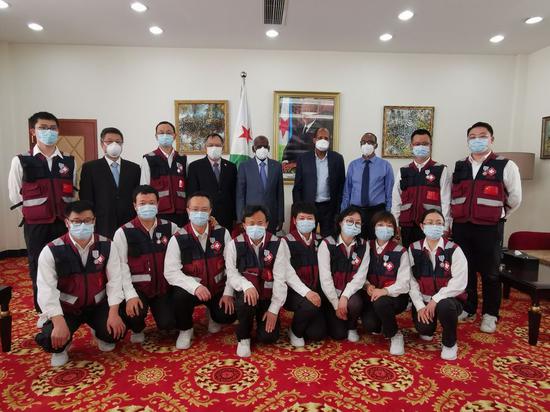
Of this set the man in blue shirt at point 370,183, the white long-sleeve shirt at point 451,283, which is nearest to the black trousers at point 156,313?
the white long-sleeve shirt at point 451,283

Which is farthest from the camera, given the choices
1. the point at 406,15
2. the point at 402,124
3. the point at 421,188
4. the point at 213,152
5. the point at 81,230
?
the point at 402,124

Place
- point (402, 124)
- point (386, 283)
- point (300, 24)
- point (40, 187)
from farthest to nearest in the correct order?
point (402, 124)
point (300, 24)
point (40, 187)
point (386, 283)

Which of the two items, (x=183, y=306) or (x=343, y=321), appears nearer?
(x=183, y=306)

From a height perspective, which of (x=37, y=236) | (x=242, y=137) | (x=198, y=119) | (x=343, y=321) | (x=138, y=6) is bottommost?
(x=343, y=321)

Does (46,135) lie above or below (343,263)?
above

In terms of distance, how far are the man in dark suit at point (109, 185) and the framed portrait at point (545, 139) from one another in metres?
5.64

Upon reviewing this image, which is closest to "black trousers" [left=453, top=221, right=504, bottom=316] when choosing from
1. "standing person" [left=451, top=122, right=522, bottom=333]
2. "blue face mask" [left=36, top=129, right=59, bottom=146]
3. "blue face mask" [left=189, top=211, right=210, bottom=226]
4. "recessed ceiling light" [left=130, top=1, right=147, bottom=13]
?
"standing person" [left=451, top=122, right=522, bottom=333]

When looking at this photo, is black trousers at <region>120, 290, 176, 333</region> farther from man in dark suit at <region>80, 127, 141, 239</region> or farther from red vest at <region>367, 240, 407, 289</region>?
red vest at <region>367, 240, 407, 289</region>

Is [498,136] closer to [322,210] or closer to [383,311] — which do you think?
[322,210]

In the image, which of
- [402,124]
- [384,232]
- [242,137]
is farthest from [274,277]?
[402,124]

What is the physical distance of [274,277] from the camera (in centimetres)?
251

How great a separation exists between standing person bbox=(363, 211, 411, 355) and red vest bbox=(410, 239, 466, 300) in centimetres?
10

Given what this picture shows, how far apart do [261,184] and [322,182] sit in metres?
0.69

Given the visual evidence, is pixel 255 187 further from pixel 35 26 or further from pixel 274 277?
pixel 35 26
